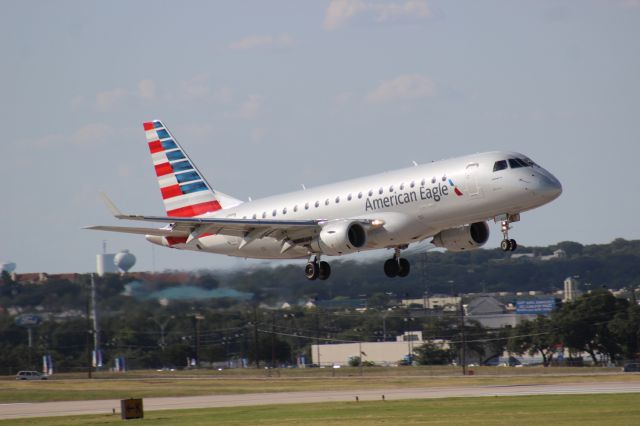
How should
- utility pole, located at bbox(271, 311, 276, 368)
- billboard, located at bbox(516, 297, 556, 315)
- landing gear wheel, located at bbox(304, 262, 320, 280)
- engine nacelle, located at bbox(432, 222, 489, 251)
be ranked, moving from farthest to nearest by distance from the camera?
billboard, located at bbox(516, 297, 556, 315), utility pole, located at bbox(271, 311, 276, 368), landing gear wheel, located at bbox(304, 262, 320, 280), engine nacelle, located at bbox(432, 222, 489, 251)

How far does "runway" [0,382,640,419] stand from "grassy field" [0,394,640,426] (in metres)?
3.94

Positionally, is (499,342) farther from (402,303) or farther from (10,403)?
(10,403)

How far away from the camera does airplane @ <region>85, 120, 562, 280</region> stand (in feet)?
182

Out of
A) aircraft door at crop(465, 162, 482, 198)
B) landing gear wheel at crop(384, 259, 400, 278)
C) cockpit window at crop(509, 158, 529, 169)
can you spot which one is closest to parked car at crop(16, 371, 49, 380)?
landing gear wheel at crop(384, 259, 400, 278)

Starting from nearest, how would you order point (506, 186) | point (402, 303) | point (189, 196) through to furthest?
point (506, 186), point (189, 196), point (402, 303)

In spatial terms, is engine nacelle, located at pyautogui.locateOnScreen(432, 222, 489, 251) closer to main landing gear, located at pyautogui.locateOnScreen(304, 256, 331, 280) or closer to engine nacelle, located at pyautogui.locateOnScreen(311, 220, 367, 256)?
engine nacelle, located at pyautogui.locateOnScreen(311, 220, 367, 256)

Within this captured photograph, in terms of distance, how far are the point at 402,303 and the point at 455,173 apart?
2707 inches

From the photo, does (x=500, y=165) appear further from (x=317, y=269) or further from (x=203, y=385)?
(x=203, y=385)

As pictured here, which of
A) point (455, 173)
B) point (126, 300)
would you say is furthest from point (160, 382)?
point (455, 173)

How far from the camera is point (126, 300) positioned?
3228 inches

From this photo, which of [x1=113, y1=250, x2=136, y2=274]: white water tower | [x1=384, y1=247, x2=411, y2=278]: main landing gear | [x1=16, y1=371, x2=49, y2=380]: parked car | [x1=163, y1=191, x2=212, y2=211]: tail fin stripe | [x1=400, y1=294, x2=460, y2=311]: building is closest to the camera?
[x1=384, y1=247, x2=411, y2=278]: main landing gear

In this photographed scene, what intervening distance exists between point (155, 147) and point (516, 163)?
88.4 feet

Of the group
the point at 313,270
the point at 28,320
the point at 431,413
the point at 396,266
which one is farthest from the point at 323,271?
the point at 28,320

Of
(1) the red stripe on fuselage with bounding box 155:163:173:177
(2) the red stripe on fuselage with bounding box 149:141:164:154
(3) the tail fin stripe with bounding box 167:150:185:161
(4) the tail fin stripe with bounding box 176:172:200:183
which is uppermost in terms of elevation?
(2) the red stripe on fuselage with bounding box 149:141:164:154
